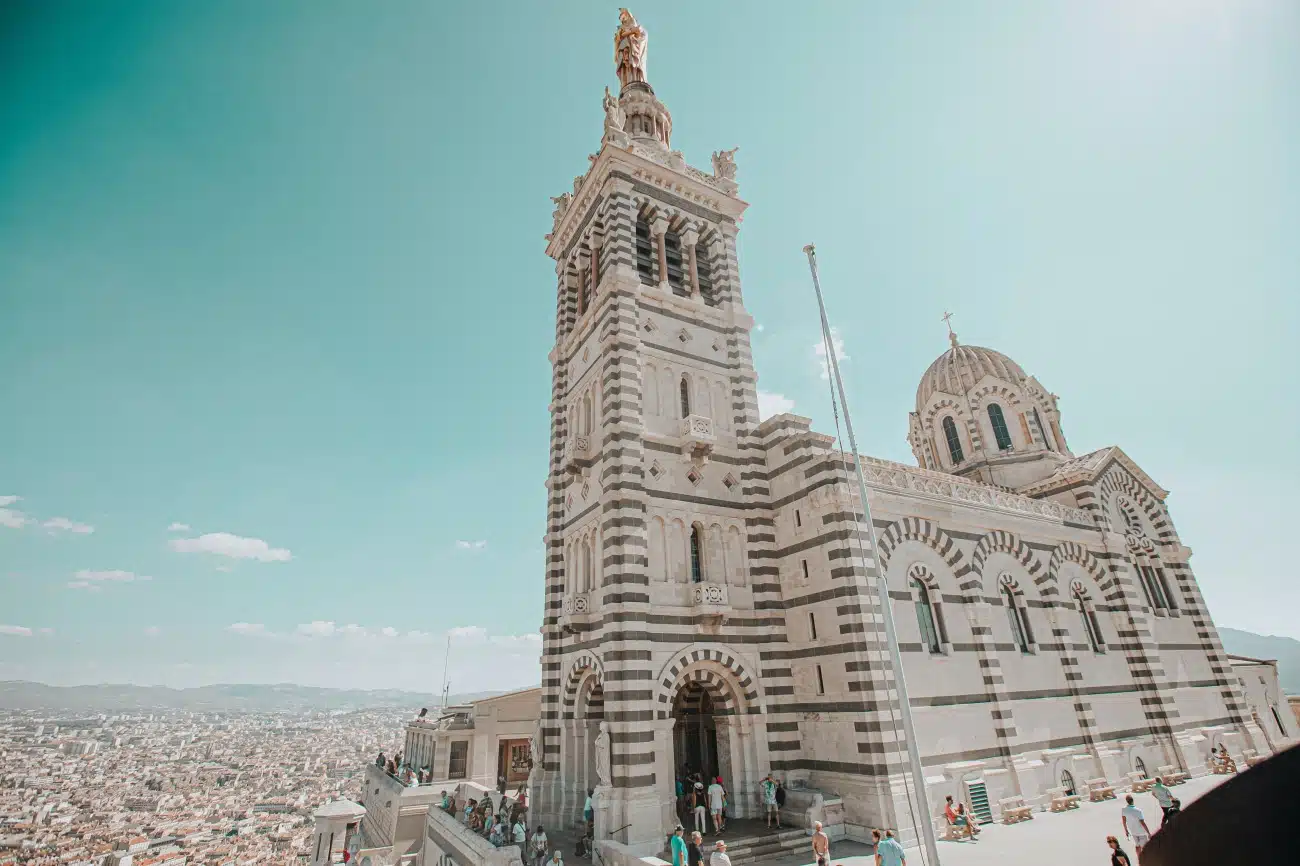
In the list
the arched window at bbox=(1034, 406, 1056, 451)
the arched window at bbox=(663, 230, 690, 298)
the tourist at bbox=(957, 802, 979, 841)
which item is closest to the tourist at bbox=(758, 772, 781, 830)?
the tourist at bbox=(957, 802, 979, 841)

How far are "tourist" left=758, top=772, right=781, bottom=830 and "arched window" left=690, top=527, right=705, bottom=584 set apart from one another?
6.53m

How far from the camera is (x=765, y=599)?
2191cm

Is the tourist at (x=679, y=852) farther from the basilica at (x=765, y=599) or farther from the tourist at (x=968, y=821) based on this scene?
the tourist at (x=968, y=821)

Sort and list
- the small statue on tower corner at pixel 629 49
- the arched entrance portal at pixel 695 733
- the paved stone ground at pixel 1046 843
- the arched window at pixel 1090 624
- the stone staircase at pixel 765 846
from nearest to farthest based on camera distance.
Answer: the paved stone ground at pixel 1046 843, the stone staircase at pixel 765 846, the arched entrance portal at pixel 695 733, the arched window at pixel 1090 624, the small statue on tower corner at pixel 629 49

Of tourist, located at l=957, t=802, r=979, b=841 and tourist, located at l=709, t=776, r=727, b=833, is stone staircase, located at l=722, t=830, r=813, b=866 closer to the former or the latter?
Result: tourist, located at l=709, t=776, r=727, b=833

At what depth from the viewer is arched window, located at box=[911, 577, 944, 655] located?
2152 cm

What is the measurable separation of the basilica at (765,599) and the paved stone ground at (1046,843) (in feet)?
3.90

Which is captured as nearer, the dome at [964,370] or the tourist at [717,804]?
the tourist at [717,804]

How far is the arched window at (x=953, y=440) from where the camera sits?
36656 mm

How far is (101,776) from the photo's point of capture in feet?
283

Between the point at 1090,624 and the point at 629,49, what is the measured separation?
1466 inches

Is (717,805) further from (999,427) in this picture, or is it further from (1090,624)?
(999,427)

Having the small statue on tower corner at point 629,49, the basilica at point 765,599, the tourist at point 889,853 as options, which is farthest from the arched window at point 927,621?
the small statue on tower corner at point 629,49

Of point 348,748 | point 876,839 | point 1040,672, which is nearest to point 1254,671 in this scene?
point 1040,672
